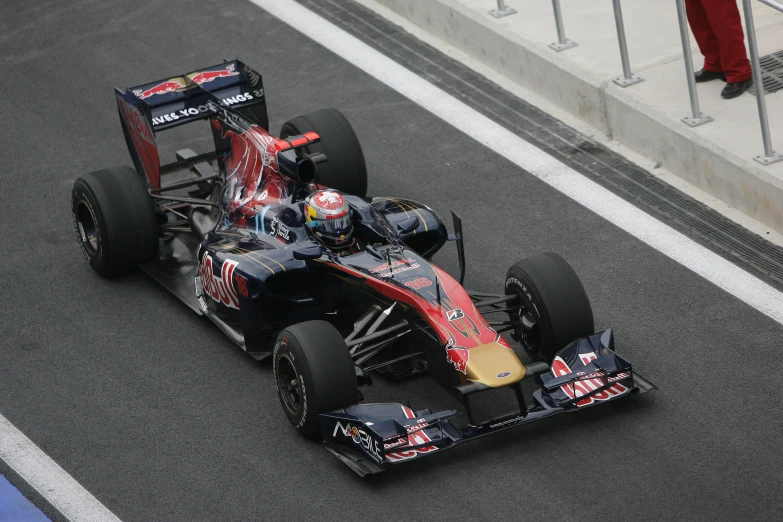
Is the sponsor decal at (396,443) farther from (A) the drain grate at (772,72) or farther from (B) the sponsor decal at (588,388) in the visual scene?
(A) the drain grate at (772,72)

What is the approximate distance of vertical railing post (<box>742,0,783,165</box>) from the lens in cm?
1005

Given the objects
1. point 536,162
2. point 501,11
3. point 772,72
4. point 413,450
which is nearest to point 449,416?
point 413,450

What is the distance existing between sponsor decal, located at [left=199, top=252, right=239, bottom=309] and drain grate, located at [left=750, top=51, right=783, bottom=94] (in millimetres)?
5237

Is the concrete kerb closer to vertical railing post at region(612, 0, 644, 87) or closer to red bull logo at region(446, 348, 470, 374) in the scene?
vertical railing post at region(612, 0, 644, 87)

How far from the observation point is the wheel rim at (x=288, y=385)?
869 centimetres

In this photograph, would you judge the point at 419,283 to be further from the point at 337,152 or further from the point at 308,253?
the point at 337,152

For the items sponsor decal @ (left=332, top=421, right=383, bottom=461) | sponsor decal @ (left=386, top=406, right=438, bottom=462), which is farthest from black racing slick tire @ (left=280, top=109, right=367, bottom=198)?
sponsor decal @ (left=386, top=406, right=438, bottom=462)

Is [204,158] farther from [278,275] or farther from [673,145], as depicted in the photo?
[673,145]

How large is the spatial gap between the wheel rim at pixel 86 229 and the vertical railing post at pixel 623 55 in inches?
194

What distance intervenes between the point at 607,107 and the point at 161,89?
4.11 m

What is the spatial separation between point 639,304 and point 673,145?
83.3 inches

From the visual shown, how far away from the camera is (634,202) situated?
1141 cm

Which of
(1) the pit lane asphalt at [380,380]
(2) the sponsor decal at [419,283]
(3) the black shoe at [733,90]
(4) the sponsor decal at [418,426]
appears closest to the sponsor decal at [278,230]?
(1) the pit lane asphalt at [380,380]

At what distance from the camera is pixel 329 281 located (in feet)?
30.5
